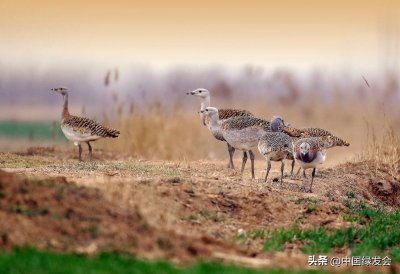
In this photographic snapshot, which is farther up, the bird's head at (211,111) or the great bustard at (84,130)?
the bird's head at (211,111)

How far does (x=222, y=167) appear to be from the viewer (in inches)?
696

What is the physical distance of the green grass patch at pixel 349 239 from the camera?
37.2 ft

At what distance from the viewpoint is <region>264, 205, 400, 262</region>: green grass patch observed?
11328 millimetres

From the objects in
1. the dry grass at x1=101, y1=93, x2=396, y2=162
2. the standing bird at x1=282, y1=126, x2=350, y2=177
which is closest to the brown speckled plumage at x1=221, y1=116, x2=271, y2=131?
the standing bird at x1=282, y1=126, x2=350, y2=177

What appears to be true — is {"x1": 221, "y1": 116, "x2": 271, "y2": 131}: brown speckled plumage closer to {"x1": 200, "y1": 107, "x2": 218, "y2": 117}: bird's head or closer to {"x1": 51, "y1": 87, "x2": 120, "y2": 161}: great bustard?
{"x1": 200, "y1": 107, "x2": 218, "y2": 117}: bird's head

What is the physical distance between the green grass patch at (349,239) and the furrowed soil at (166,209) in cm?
16

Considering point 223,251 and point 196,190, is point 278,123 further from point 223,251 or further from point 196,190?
point 223,251

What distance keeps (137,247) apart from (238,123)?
625 cm

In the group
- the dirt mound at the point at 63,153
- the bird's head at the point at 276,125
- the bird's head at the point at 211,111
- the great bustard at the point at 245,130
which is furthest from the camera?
the dirt mound at the point at 63,153

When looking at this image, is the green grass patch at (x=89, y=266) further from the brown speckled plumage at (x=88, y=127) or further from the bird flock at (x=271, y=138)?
the brown speckled plumage at (x=88, y=127)

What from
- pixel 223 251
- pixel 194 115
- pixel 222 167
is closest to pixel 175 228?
pixel 223 251

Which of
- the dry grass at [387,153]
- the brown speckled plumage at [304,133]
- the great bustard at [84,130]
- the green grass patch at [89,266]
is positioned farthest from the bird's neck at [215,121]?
the green grass patch at [89,266]

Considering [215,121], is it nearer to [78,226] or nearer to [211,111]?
[211,111]

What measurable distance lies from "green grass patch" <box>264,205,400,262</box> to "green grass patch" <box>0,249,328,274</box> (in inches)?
81.4
